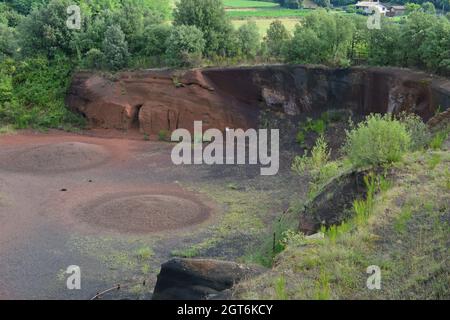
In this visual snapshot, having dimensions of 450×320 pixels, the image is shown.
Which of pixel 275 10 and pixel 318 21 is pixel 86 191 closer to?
pixel 318 21

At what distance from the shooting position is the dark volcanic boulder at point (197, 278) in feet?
27.2

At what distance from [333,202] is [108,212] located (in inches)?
239

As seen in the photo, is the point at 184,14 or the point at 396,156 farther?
the point at 184,14

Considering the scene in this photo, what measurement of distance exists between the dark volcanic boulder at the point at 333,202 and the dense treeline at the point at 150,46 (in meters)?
11.2

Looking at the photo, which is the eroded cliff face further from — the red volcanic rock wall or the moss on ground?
the moss on ground

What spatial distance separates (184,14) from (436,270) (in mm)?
18182

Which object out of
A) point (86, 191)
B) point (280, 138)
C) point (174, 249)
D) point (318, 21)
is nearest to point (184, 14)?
point (318, 21)

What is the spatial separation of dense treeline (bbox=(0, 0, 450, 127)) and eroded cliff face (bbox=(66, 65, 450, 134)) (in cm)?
67

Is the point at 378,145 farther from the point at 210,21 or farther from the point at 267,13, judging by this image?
the point at 267,13

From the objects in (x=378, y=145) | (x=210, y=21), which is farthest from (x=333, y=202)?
(x=210, y=21)

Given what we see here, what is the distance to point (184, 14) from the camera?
23344 millimetres

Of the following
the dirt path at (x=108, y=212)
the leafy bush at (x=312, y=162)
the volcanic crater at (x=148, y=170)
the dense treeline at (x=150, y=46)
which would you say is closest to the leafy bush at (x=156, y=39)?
the dense treeline at (x=150, y=46)
